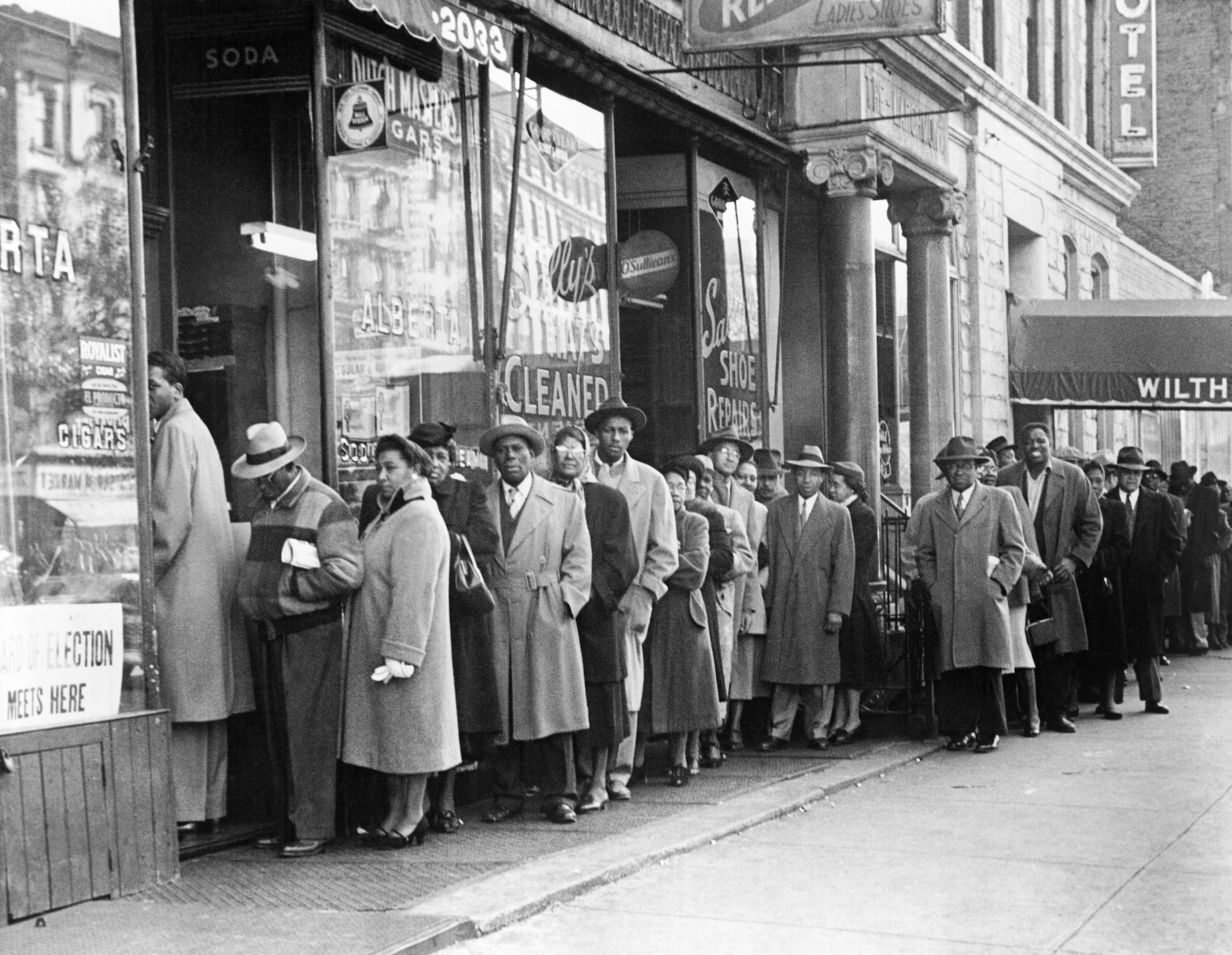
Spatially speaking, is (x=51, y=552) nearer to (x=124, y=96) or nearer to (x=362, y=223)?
(x=124, y=96)

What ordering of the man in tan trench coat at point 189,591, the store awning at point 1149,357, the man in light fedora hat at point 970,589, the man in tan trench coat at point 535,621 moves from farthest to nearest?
the store awning at point 1149,357 < the man in light fedora hat at point 970,589 < the man in tan trench coat at point 535,621 < the man in tan trench coat at point 189,591

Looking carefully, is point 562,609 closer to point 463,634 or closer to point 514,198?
point 463,634

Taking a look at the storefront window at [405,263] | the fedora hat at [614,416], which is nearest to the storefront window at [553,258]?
the storefront window at [405,263]

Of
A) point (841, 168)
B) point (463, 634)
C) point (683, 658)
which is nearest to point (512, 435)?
point (463, 634)

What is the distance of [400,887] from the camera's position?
24.8 ft

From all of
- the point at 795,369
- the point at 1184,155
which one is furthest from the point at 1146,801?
the point at 1184,155

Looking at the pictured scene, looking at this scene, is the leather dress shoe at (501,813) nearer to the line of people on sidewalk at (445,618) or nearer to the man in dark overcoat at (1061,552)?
the line of people on sidewalk at (445,618)

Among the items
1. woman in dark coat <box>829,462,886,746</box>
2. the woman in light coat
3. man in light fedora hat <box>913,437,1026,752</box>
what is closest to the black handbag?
the woman in light coat

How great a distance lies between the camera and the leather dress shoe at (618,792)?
999cm

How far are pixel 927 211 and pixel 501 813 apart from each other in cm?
1192

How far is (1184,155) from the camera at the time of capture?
44.2 m

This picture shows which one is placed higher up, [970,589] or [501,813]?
[970,589]

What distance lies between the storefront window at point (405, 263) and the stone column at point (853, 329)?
21.2ft

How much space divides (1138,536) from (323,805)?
27.1 ft
